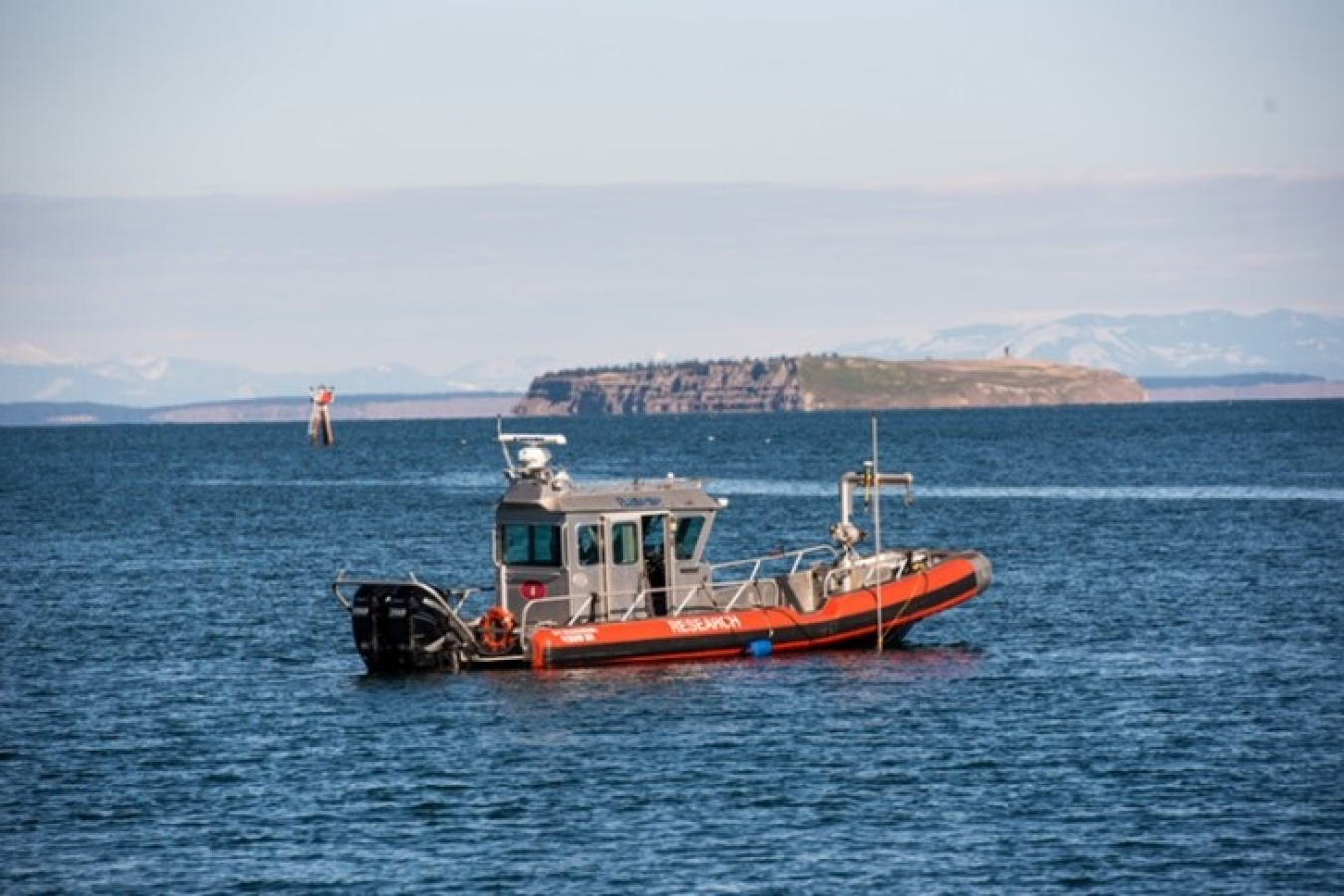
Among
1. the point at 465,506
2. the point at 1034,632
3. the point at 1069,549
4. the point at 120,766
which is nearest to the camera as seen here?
the point at 120,766

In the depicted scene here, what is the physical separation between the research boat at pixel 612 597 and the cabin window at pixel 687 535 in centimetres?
2

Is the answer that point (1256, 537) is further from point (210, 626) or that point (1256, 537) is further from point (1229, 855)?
point (1229, 855)

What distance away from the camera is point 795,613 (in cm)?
4606

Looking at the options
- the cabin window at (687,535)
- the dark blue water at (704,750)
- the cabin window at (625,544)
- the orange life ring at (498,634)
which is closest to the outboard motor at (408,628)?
the orange life ring at (498,634)

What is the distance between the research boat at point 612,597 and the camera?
43.4 meters

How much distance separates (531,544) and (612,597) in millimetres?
1885

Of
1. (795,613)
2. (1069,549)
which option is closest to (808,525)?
(1069,549)

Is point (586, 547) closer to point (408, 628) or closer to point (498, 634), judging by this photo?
point (498, 634)

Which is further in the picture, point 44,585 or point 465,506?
point 465,506

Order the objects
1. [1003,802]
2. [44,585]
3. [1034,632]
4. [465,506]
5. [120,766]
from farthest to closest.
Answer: [465,506], [44,585], [1034,632], [120,766], [1003,802]

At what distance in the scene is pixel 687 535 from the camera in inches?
1799

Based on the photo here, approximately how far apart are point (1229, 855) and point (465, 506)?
82.4 metres

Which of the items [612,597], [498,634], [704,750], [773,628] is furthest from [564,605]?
[704,750]

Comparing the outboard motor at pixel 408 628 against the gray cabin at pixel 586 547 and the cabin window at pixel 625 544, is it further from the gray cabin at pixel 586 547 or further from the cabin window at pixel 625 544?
the cabin window at pixel 625 544
